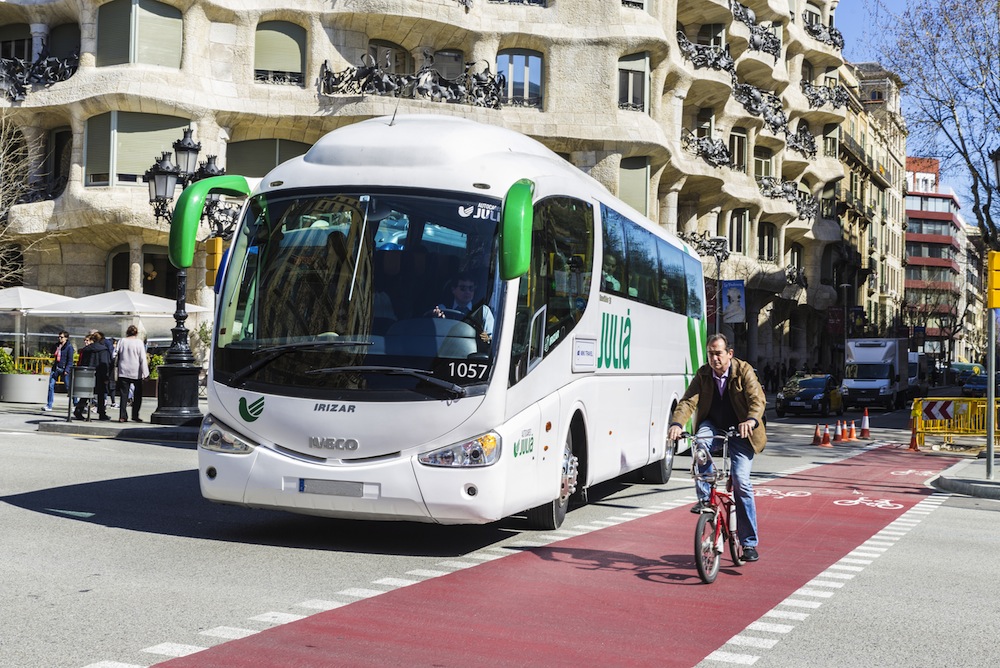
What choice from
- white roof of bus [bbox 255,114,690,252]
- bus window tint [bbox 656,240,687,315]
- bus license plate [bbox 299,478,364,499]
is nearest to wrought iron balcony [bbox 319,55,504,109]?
bus window tint [bbox 656,240,687,315]

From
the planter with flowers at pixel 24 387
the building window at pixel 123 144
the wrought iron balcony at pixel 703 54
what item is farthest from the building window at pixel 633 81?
the planter with flowers at pixel 24 387

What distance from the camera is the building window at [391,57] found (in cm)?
3884

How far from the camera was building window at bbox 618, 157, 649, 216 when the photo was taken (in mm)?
40750

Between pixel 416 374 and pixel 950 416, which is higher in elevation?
pixel 416 374

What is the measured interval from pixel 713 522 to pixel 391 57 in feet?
106

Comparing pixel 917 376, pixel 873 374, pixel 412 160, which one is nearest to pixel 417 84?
pixel 873 374

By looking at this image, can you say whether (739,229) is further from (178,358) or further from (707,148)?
(178,358)

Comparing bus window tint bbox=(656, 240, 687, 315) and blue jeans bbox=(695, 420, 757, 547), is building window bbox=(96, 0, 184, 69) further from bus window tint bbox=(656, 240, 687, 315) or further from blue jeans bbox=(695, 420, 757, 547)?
blue jeans bbox=(695, 420, 757, 547)

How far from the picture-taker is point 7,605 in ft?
23.2

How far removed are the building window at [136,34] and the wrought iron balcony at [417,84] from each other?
177 inches

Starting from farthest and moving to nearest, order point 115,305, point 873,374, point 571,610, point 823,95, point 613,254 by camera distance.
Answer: point 823,95 → point 873,374 → point 115,305 → point 613,254 → point 571,610

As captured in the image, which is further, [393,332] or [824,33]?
[824,33]

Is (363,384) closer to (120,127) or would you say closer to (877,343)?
(120,127)

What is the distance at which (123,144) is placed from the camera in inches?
1382
